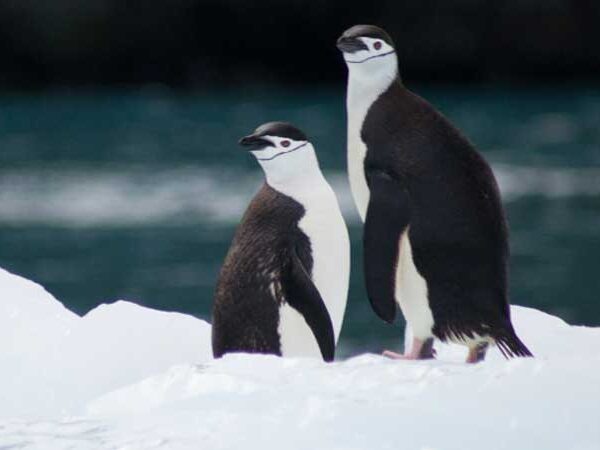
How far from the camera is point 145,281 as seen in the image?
2331 cm

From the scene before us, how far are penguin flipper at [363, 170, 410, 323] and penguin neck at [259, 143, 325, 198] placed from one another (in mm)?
486

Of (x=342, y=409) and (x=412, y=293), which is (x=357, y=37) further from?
Result: (x=342, y=409)

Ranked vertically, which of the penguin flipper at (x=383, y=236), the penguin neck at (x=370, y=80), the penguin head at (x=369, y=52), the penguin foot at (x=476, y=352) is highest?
the penguin head at (x=369, y=52)

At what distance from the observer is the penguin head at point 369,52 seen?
591 centimetres

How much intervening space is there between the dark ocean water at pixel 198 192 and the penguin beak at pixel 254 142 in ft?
34.9

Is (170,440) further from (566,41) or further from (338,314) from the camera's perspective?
(566,41)

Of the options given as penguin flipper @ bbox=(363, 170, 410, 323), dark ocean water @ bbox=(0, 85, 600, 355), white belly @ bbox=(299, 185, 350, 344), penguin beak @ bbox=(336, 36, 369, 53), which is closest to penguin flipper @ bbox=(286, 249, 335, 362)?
white belly @ bbox=(299, 185, 350, 344)

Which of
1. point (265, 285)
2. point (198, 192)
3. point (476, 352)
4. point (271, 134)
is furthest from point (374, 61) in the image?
point (198, 192)

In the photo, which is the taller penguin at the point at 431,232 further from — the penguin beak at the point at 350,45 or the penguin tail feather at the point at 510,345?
the penguin beak at the point at 350,45

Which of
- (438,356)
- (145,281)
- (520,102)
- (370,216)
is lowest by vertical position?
(520,102)

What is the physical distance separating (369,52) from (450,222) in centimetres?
63

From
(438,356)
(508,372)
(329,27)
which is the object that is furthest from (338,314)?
(329,27)

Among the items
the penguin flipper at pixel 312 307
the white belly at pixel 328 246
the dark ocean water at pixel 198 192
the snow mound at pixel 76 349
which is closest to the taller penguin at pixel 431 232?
the penguin flipper at pixel 312 307

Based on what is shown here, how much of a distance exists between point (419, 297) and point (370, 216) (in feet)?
0.93
